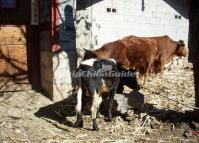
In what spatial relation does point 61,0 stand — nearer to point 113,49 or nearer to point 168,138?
point 113,49

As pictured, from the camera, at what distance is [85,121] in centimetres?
865

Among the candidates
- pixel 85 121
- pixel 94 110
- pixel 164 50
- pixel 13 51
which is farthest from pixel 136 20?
pixel 94 110

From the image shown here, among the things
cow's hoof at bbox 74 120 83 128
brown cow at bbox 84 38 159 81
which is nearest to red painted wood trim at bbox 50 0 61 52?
brown cow at bbox 84 38 159 81

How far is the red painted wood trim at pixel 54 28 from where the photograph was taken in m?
9.77

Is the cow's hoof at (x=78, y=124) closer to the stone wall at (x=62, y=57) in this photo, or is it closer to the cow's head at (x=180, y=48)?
the stone wall at (x=62, y=57)

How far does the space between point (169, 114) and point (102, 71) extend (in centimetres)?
182

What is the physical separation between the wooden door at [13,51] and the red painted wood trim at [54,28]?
3.51 feet

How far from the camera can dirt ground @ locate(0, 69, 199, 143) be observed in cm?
761

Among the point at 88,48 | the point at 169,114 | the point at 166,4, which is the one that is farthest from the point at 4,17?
the point at 166,4

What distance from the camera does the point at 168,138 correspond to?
7586mm

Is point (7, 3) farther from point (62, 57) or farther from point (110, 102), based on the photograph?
point (110, 102)

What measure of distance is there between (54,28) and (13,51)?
1408 mm

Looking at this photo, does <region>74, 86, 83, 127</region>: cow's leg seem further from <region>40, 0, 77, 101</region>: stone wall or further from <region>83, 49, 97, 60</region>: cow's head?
<region>83, 49, 97, 60</region>: cow's head

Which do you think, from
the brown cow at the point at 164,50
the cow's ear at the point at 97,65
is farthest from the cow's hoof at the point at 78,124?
the brown cow at the point at 164,50
